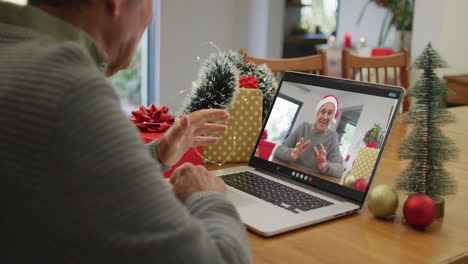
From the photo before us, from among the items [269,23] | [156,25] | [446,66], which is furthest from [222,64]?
[269,23]

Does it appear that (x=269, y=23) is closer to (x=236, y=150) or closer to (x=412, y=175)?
(x=236, y=150)

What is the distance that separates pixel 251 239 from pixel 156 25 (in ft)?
10.5

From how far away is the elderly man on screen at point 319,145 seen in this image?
102 centimetres

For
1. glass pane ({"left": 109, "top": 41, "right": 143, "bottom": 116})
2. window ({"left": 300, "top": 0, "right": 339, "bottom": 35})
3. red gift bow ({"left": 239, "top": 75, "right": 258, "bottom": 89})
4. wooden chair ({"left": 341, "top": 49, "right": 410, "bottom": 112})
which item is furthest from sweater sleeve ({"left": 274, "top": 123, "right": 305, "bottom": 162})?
window ({"left": 300, "top": 0, "right": 339, "bottom": 35})

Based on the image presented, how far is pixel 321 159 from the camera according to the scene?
1.04m

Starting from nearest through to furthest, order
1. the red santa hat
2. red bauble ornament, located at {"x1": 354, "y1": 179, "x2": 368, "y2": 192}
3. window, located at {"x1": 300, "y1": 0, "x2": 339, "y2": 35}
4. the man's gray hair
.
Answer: the man's gray hair → red bauble ornament, located at {"x1": 354, "y1": 179, "x2": 368, "y2": 192} → the red santa hat → window, located at {"x1": 300, "y1": 0, "x2": 339, "y2": 35}

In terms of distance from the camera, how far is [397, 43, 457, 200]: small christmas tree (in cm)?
89

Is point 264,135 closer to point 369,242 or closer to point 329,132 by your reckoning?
point 329,132

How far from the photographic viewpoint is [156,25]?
148 inches

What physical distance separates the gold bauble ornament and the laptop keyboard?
0.20ft

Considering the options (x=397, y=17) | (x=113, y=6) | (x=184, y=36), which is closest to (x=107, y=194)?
(x=113, y=6)

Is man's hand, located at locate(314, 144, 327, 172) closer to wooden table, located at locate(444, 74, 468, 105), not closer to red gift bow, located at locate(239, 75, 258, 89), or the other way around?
red gift bow, located at locate(239, 75, 258, 89)

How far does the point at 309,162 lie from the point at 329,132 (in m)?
0.08

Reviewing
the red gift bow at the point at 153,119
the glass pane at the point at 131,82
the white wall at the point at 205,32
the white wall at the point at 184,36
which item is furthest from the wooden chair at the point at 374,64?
the glass pane at the point at 131,82
